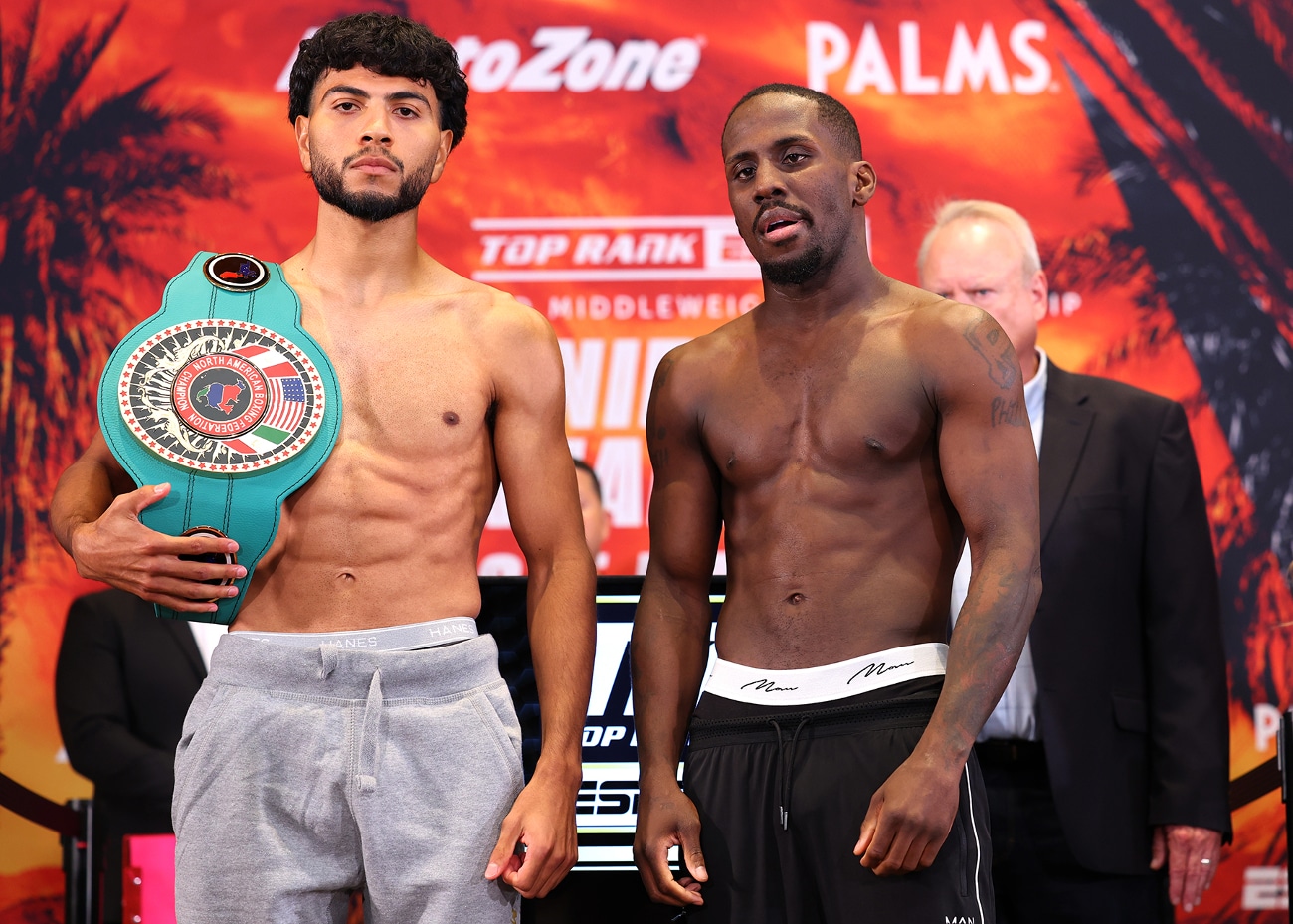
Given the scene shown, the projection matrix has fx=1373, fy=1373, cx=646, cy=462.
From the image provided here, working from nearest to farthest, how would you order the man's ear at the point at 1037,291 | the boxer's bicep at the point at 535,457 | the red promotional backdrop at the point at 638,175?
the boxer's bicep at the point at 535,457 → the man's ear at the point at 1037,291 → the red promotional backdrop at the point at 638,175

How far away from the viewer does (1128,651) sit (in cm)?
285

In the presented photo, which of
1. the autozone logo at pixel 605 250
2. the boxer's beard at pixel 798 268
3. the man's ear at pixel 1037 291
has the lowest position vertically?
the boxer's beard at pixel 798 268

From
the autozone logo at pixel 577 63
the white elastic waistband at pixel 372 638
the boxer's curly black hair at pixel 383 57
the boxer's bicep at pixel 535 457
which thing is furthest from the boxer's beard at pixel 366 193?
the autozone logo at pixel 577 63

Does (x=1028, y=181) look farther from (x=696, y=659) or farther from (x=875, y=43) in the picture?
(x=696, y=659)

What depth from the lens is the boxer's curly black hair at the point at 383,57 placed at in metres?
2.19

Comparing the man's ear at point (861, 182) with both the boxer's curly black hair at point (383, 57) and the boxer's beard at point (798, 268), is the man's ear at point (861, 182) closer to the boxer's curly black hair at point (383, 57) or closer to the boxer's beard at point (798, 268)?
the boxer's beard at point (798, 268)

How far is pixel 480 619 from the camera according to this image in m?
2.53

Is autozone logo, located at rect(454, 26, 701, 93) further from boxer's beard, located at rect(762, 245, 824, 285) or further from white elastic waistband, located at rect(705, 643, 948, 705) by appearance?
white elastic waistband, located at rect(705, 643, 948, 705)

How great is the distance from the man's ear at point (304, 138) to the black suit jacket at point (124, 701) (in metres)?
2.10

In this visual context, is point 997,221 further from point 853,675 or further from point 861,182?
point 853,675

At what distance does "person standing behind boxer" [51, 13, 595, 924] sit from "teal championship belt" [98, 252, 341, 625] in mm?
41

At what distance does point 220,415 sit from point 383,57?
643mm

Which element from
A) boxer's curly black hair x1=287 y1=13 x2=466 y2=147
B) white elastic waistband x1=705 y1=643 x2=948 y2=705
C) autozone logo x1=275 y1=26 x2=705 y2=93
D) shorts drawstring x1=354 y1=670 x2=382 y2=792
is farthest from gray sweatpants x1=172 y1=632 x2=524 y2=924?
autozone logo x1=275 y1=26 x2=705 y2=93

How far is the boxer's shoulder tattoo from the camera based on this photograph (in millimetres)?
2010
